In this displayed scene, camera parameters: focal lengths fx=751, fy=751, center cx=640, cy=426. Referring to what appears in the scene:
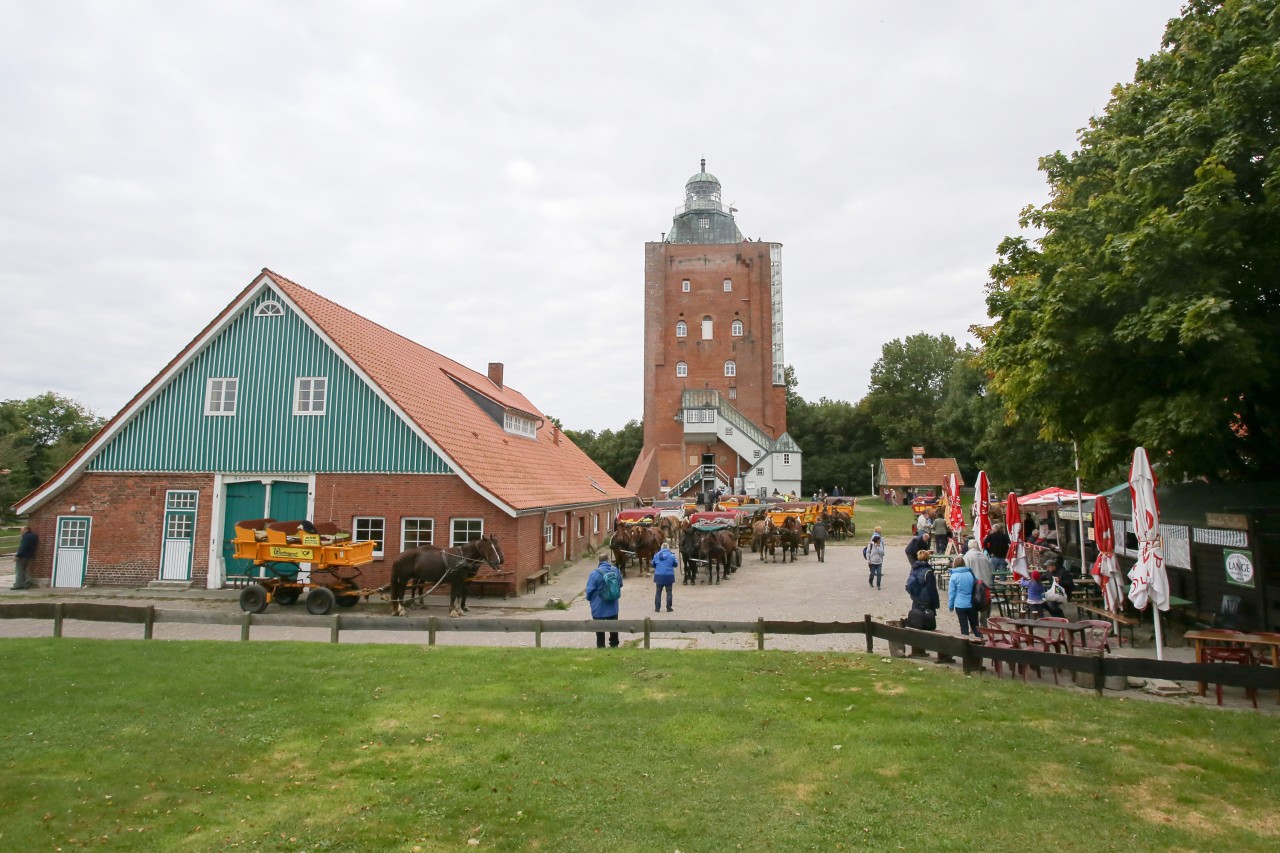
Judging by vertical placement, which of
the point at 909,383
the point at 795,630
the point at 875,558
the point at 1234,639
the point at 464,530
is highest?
the point at 909,383

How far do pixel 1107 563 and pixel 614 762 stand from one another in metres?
8.98

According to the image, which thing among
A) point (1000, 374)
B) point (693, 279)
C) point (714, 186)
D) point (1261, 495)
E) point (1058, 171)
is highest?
point (714, 186)

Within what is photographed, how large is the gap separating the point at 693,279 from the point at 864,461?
29517mm

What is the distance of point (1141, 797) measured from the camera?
6246mm

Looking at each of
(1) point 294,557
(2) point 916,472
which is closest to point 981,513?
(1) point 294,557

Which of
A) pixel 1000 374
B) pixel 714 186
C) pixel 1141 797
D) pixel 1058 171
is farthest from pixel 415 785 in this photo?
pixel 714 186

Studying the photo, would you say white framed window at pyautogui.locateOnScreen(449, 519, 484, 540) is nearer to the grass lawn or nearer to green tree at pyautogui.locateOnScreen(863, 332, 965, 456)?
the grass lawn

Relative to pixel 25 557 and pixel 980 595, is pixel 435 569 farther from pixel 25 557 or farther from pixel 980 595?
pixel 25 557

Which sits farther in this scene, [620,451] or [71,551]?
[620,451]

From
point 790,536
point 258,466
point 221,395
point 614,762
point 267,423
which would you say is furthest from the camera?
point 790,536

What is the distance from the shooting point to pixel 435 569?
1623cm

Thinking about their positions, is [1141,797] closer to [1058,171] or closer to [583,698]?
[583,698]

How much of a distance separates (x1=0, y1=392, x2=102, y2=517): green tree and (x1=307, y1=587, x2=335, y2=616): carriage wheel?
122ft

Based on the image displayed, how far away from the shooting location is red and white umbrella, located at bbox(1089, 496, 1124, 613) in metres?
11.9
